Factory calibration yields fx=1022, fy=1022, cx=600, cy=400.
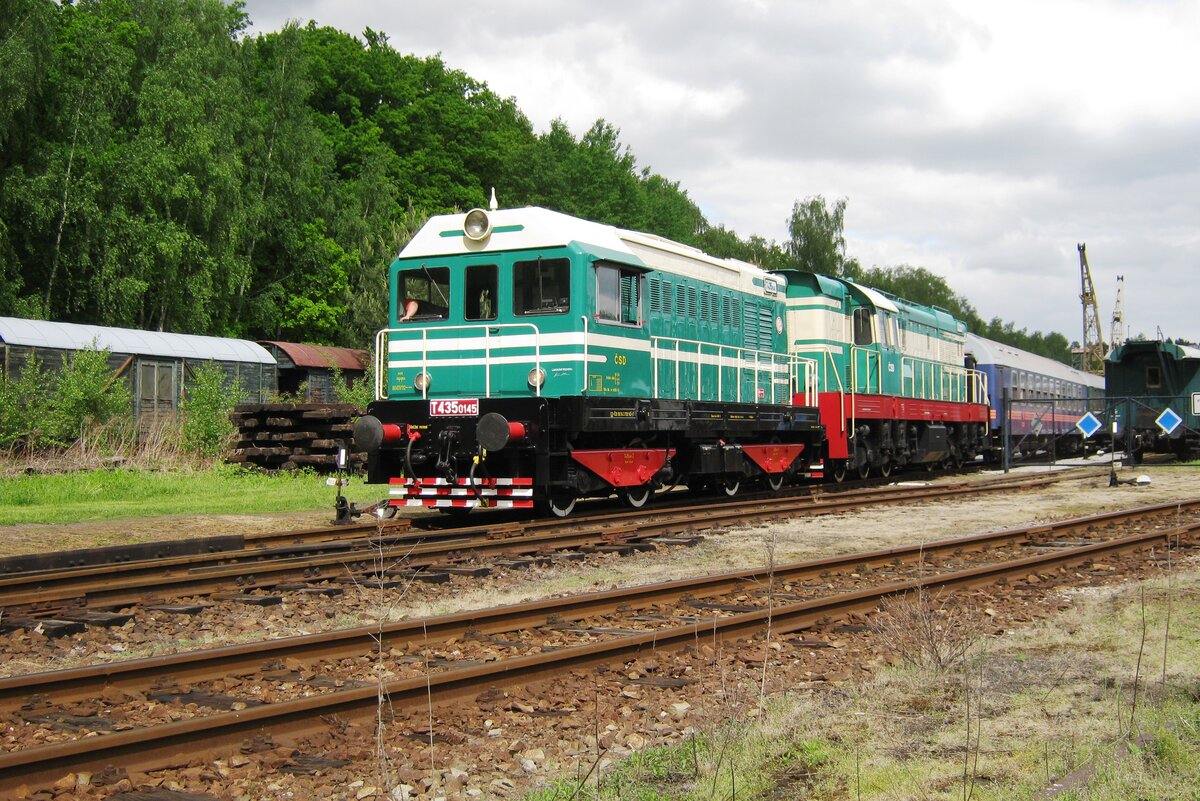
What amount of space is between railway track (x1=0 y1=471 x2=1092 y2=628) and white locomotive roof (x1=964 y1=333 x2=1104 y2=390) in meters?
16.9

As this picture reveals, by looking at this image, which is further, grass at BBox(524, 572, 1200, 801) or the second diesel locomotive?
the second diesel locomotive

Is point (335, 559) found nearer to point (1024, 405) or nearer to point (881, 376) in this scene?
point (881, 376)

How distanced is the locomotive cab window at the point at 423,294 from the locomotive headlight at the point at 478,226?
0.60 m

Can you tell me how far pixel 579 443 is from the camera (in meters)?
13.2

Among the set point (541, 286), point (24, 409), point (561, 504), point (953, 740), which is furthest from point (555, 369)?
point (24, 409)

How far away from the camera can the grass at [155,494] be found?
14.7 m

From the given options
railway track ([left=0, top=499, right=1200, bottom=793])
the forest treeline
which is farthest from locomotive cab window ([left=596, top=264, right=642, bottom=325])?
the forest treeline

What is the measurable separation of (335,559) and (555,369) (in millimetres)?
4232

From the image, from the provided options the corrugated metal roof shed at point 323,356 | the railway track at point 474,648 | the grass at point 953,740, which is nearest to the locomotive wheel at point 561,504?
the railway track at point 474,648

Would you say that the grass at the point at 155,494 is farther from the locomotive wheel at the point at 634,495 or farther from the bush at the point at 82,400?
the locomotive wheel at the point at 634,495

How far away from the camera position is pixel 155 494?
682 inches

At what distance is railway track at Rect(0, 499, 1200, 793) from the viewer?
429cm

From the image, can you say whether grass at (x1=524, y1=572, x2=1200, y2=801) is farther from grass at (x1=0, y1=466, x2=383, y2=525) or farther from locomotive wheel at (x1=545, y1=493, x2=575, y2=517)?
grass at (x1=0, y1=466, x2=383, y2=525)

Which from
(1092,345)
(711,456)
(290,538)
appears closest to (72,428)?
(290,538)
